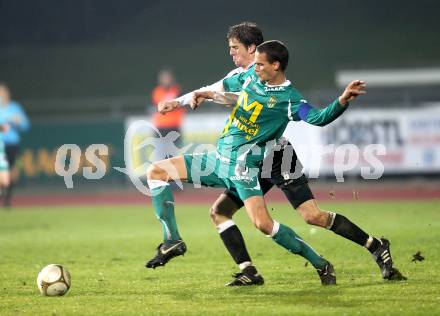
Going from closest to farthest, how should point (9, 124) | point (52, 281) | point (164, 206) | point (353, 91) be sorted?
point (353, 91), point (52, 281), point (164, 206), point (9, 124)

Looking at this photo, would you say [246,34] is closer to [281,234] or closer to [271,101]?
[271,101]

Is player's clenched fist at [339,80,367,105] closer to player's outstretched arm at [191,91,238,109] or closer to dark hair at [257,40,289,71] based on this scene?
dark hair at [257,40,289,71]

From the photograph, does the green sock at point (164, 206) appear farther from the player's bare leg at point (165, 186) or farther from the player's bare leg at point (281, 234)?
the player's bare leg at point (281, 234)

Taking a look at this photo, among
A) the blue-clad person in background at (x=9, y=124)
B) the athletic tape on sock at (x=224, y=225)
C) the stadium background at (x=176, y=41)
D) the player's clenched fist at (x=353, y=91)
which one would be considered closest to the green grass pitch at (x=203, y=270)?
the athletic tape on sock at (x=224, y=225)

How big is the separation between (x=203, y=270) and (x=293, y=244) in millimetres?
1613

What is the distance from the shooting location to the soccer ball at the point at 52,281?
7.17m

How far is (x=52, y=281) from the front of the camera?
7172mm

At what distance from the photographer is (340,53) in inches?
1133

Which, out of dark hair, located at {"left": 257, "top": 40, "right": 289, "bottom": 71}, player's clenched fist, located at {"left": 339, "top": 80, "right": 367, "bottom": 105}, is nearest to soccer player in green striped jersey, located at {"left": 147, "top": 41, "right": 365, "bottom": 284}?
dark hair, located at {"left": 257, "top": 40, "right": 289, "bottom": 71}

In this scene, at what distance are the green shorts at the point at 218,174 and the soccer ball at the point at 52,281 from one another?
1.39m

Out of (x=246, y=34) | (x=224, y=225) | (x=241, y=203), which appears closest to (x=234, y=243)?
(x=224, y=225)

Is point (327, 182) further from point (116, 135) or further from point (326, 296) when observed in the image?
point (326, 296)

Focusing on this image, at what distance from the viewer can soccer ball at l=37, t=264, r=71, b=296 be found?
7.17 metres

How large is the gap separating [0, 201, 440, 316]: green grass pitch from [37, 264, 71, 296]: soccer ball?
0.31 feet
